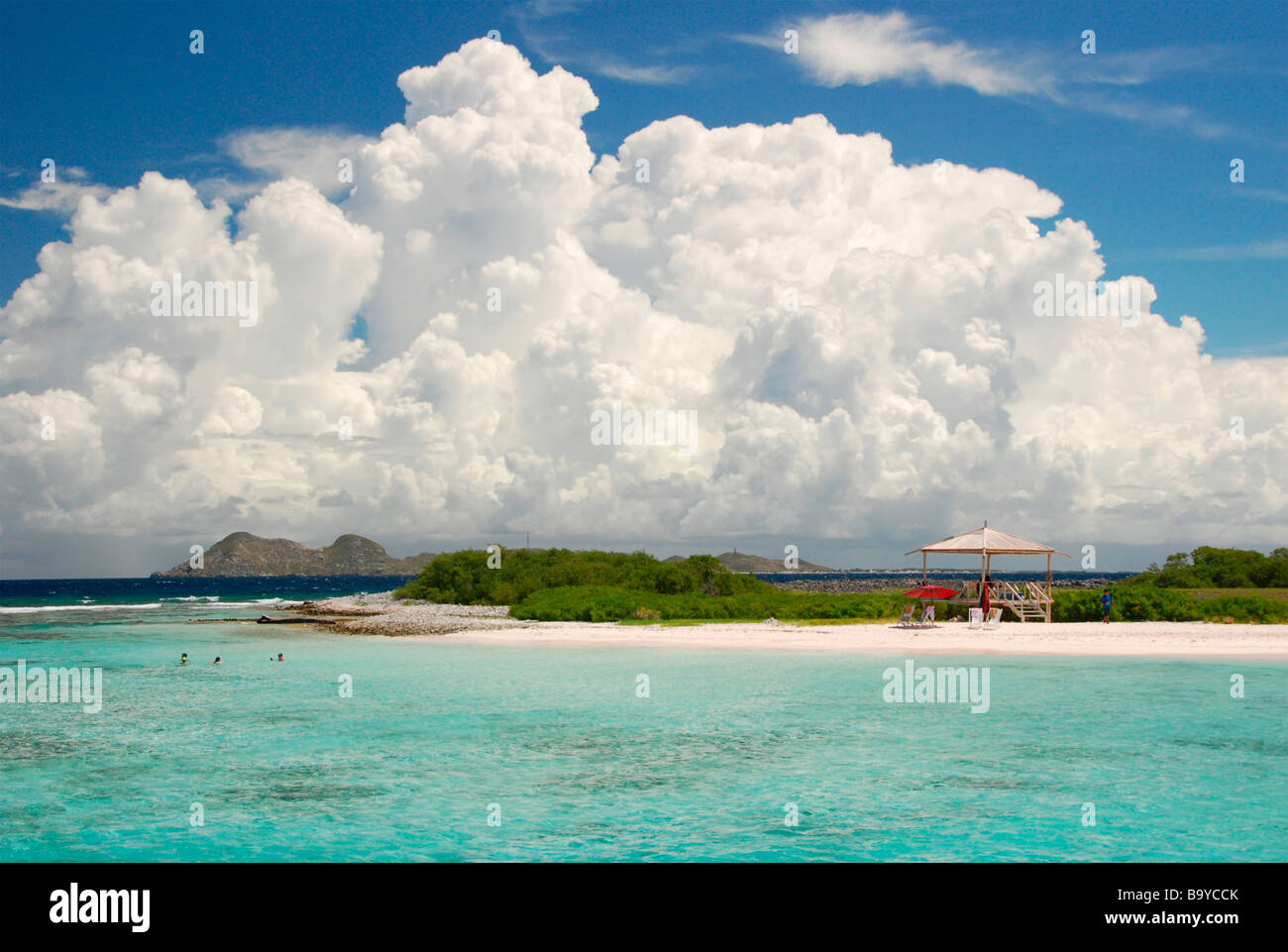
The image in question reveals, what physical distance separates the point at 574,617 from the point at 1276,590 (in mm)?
39189

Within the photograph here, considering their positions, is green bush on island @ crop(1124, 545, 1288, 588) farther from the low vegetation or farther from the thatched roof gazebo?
the thatched roof gazebo

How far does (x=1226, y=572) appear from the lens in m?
58.3

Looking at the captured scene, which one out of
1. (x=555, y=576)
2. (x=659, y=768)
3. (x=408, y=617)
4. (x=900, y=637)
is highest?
(x=555, y=576)

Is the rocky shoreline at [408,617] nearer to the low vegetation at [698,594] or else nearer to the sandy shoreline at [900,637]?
the sandy shoreline at [900,637]

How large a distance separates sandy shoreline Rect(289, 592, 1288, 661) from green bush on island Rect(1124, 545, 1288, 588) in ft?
60.7

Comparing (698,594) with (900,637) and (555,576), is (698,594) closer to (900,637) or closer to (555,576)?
(555,576)

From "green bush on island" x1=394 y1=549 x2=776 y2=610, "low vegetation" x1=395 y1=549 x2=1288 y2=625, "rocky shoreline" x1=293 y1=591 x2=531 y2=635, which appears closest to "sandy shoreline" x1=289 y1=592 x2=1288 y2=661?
"rocky shoreline" x1=293 y1=591 x2=531 y2=635

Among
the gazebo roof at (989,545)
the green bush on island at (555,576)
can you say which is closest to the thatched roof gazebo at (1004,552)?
the gazebo roof at (989,545)

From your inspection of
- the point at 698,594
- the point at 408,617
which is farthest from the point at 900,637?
the point at 408,617

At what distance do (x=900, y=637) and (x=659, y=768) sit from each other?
75.4ft

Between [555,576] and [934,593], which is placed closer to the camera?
[934,593]

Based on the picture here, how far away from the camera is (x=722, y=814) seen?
1431cm
